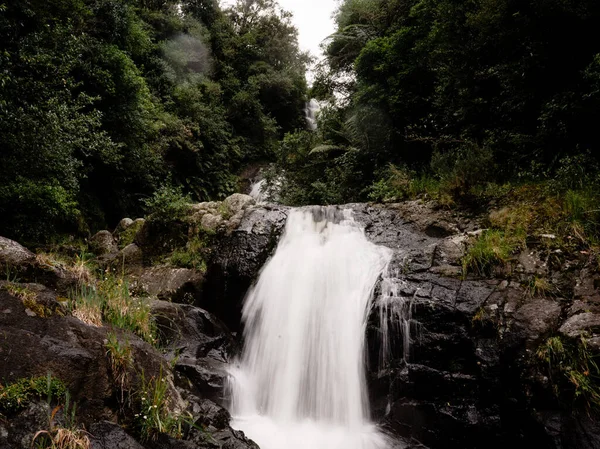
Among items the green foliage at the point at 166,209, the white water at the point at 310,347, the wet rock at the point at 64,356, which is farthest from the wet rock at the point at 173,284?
the wet rock at the point at 64,356

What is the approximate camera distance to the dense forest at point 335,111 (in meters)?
5.94

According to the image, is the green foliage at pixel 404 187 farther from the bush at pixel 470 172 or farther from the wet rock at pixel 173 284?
the wet rock at pixel 173 284

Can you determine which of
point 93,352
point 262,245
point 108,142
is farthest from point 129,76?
point 93,352

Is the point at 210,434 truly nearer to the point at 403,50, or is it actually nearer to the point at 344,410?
the point at 344,410

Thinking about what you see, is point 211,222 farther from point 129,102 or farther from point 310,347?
point 129,102

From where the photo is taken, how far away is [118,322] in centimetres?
400

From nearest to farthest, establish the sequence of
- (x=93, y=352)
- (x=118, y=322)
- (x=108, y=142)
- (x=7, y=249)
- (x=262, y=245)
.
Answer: (x=93, y=352) → (x=118, y=322) → (x=7, y=249) → (x=262, y=245) → (x=108, y=142)

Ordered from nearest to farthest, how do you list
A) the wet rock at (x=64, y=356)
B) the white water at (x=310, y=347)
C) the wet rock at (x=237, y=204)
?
the wet rock at (x=64, y=356) < the white water at (x=310, y=347) < the wet rock at (x=237, y=204)

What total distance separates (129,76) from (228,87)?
989 cm

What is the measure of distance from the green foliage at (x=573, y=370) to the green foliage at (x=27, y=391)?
14.9ft

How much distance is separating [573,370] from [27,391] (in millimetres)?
4807

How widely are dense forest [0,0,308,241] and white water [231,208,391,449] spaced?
4.12 meters

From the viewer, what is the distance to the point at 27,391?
2.45m

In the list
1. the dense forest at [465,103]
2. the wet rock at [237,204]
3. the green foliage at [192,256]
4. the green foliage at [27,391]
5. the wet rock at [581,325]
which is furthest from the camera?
the wet rock at [237,204]
